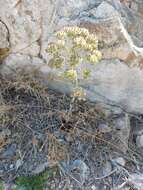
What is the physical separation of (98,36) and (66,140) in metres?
0.72

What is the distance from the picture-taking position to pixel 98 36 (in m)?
3.26

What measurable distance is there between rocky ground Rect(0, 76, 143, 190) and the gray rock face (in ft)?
0.36

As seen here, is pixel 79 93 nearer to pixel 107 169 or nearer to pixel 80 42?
pixel 80 42

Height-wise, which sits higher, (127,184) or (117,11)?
(117,11)

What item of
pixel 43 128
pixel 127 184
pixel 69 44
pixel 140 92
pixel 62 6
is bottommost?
pixel 127 184

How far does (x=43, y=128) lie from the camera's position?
324 cm

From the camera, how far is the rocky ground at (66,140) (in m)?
3.07

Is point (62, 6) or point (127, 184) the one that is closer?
point (127, 184)

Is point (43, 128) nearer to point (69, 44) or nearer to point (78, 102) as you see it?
point (78, 102)

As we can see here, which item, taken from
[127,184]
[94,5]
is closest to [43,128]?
[127,184]

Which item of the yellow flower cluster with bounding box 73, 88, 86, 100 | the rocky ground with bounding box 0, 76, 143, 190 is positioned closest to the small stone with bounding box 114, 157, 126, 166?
the rocky ground with bounding box 0, 76, 143, 190

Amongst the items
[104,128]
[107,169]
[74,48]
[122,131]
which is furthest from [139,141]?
[74,48]

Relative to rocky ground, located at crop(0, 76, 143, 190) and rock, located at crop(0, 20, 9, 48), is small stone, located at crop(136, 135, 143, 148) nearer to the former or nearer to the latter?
rocky ground, located at crop(0, 76, 143, 190)

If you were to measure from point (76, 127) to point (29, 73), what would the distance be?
543 millimetres
